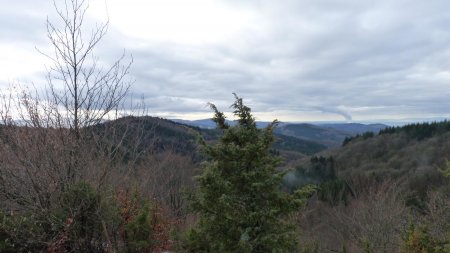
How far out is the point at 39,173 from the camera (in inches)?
320

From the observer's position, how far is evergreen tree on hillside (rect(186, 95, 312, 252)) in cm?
727

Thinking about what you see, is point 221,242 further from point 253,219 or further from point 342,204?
point 342,204

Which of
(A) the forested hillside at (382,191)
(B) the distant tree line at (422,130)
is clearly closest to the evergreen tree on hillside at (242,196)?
(A) the forested hillside at (382,191)

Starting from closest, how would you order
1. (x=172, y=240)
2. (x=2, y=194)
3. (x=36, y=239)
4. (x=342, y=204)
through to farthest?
(x=36, y=239), (x=2, y=194), (x=172, y=240), (x=342, y=204)

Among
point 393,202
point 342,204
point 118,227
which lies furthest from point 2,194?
point 342,204

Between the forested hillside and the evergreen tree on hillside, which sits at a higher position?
the evergreen tree on hillside

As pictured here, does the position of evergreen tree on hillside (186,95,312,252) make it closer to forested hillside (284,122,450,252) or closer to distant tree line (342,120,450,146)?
forested hillside (284,122,450,252)

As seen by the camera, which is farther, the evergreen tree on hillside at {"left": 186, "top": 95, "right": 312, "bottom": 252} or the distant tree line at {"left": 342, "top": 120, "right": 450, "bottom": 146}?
the distant tree line at {"left": 342, "top": 120, "right": 450, "bottom": 146}

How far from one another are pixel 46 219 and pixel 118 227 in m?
1.37

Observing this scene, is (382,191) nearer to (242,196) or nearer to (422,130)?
(242,196)

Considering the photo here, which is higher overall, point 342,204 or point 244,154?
point 244,154

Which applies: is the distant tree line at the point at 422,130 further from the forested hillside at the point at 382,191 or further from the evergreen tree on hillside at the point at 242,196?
the evergreen tree on hillside at the point at 242,196

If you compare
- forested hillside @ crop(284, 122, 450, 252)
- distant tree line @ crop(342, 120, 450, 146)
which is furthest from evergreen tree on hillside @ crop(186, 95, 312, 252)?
distant tree line @ crop(342, 120, 450, 146)

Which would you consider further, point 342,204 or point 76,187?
point 342,204
